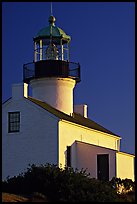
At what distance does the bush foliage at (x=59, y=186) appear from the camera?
2106cm

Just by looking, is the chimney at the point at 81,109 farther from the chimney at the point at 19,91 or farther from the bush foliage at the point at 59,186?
the bush foliage at the point at 59,186

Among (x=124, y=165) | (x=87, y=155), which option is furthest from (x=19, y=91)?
(x=124, y=165)

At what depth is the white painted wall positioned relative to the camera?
3288cm

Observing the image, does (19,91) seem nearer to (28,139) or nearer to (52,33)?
(28,139)

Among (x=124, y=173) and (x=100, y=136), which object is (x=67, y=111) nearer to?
(x=100, y=136)

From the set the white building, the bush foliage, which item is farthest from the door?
the bush foliage

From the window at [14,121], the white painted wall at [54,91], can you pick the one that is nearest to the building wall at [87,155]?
the window at [14,121]

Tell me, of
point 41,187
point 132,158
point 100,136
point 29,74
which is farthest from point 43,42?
point 41,187

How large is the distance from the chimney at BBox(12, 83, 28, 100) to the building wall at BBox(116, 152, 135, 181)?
6160mm

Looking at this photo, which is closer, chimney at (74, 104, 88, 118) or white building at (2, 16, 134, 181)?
white building at (2, 16, 134, 181)

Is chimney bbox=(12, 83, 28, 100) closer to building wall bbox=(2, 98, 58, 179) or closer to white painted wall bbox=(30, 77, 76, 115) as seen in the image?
building wall bbox=(2, 98, 58, 179)

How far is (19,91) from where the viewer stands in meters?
30.1

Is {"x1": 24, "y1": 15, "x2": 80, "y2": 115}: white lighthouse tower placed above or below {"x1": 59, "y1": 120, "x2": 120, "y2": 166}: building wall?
above

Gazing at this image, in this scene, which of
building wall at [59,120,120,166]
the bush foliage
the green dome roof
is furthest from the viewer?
the green dome roof
